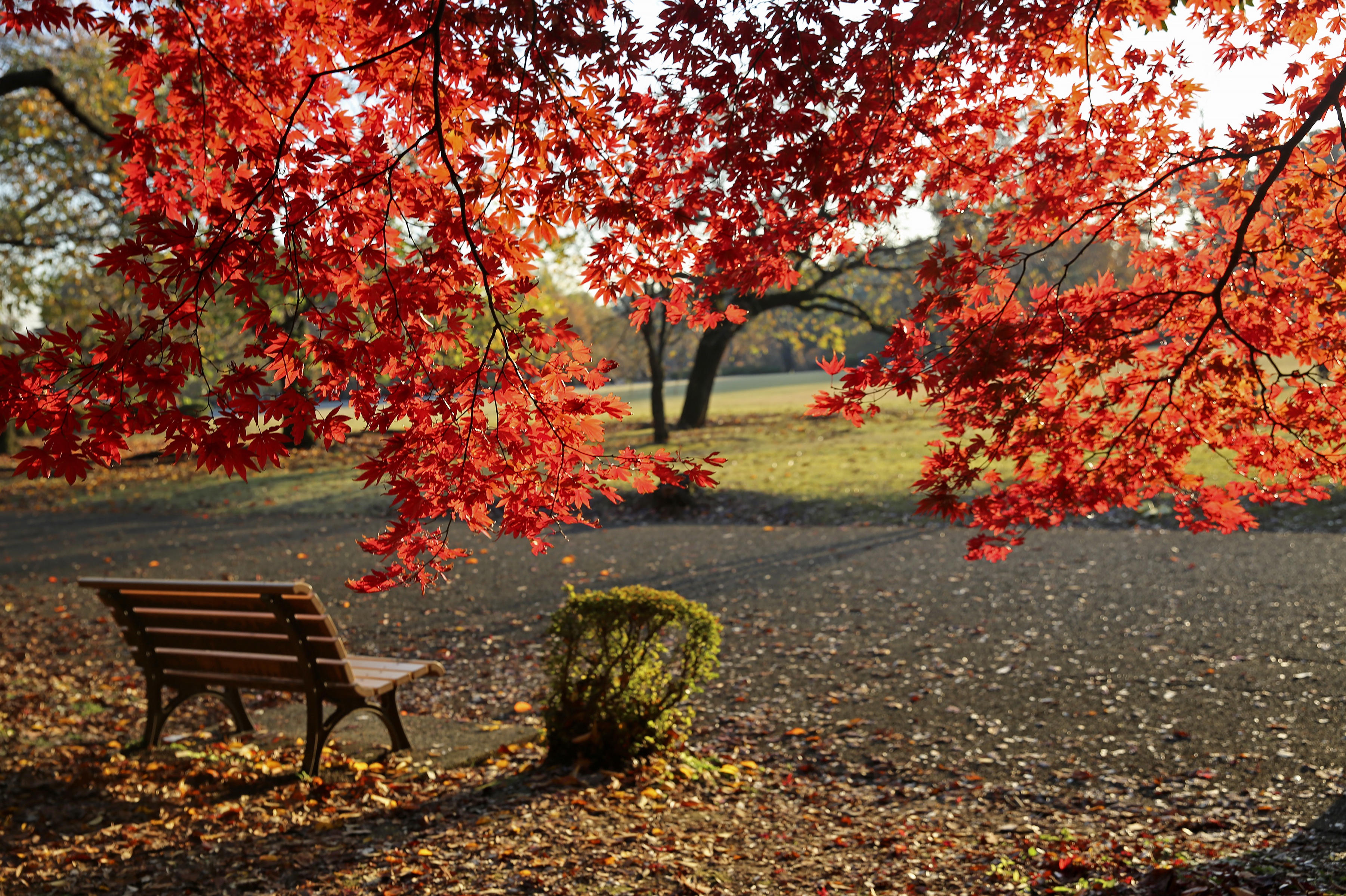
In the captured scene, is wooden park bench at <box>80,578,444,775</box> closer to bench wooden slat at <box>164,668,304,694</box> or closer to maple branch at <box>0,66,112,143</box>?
bench wooden slat at <box>164,668,304,694</box>

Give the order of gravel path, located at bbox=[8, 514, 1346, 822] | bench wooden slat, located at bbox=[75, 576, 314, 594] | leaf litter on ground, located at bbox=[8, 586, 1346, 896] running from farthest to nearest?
1. gravel path, located at bbox=[8, 514, 1346, 822]
2. bench wooden slat, located at bbox=[75, 576, 314, 594]
3. leaf litter on ground, located at bbox=[8, 586, 1346, 896]

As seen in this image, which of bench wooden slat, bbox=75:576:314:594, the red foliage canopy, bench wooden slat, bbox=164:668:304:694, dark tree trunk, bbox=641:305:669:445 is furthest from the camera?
dark tree trunk, bbox=641:305:669:445

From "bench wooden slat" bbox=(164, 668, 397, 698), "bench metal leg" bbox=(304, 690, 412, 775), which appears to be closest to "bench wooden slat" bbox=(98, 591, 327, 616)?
"bench wooden slat" bbox=(164, 668, 397, 698)

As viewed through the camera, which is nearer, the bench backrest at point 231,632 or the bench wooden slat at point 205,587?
the bench wooden slat at point 205,587

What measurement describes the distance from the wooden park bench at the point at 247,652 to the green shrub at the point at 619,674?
87 centimetres

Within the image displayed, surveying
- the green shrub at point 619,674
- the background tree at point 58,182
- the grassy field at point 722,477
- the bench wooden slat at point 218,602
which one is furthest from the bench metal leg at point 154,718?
the background tree at point 58,182

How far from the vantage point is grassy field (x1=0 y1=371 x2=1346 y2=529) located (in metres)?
13.5

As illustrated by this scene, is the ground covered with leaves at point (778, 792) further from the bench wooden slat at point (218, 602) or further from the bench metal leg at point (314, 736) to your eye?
the bench wooden slat at point (218, 602)

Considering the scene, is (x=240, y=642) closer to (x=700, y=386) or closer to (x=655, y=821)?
(x=655, y=821)

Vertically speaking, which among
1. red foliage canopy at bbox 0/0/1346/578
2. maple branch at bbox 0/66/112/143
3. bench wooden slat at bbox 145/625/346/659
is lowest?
bench wooden slat at bbox 145/625/346/659

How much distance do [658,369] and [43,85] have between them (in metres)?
17.0

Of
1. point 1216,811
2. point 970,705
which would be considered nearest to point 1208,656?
point 970,705

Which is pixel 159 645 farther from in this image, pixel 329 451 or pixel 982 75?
pixel 329 451

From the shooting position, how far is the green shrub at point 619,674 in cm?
493
